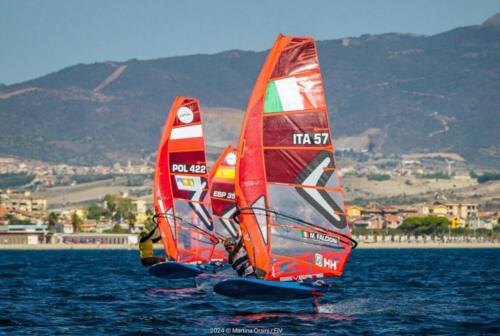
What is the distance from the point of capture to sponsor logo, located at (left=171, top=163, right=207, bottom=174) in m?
69.3

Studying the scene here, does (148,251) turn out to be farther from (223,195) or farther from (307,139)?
(307,139)

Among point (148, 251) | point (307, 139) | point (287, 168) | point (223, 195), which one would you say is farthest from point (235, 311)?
point (223, 195)

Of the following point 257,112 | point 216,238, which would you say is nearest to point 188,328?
point 257,112

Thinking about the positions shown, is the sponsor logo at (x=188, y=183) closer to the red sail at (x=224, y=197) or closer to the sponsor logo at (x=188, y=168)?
the sponsor logo at (x=188, y=168)

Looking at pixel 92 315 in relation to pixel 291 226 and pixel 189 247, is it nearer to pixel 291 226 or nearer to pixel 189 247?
pixel 291 226

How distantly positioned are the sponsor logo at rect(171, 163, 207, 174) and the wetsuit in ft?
53.8

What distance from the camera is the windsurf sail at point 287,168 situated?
4772 cm

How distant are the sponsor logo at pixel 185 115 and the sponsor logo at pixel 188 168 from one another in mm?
2361

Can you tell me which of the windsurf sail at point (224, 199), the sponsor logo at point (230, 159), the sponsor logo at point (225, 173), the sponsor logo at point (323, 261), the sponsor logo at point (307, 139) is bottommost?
the sponsor logo at point (323, 261)

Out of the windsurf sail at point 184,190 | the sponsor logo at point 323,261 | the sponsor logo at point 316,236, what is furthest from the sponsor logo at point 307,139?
the windsurf sail at point 184,190

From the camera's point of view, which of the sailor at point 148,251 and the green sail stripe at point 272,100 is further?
the sailor at point 148,251

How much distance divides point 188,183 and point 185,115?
3.70 m

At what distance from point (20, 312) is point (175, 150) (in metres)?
19.6

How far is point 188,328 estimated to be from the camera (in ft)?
150
